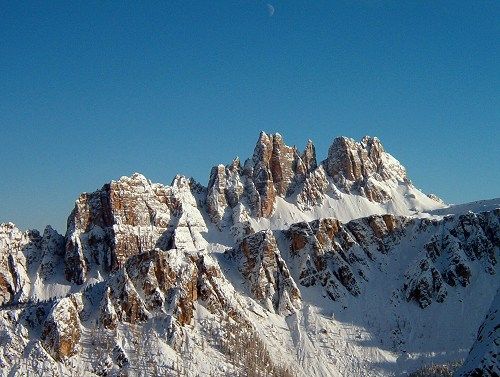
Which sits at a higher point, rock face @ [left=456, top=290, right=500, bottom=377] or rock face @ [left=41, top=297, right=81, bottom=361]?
rock face @ [left=41, top=297, right=81, bottom=361]

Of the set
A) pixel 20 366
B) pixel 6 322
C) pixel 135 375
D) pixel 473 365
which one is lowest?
pixel 473 365

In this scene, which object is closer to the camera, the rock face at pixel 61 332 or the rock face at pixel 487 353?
the rock face at pixel 487 353

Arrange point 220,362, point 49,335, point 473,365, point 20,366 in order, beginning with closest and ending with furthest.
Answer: point 473,365, point 20,366, point 49,335, point 220,362

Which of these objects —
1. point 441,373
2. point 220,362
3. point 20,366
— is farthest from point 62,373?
point 441,373

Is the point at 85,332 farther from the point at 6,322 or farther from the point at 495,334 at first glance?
the point at 495,334

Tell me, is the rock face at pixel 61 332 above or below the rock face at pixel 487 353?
above
